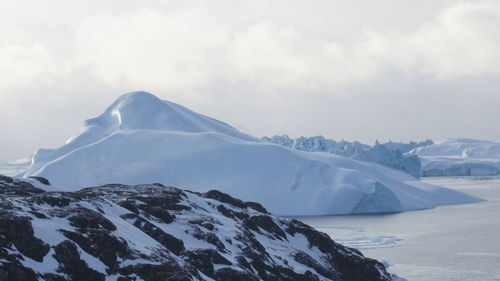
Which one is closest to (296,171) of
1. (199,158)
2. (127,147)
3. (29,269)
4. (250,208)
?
(199,158)

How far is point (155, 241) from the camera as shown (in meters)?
34.8

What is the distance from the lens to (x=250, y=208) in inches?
2069

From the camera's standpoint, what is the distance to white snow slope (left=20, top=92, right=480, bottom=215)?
10450 cm

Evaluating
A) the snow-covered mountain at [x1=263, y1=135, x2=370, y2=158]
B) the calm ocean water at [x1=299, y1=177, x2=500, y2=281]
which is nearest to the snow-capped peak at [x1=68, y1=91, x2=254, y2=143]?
the snow-covered mountain at [x1=263, y1=135, x2=370, y2=158]

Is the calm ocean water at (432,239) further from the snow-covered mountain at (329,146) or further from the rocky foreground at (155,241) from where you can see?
the snow-covered mountain at (329,146)

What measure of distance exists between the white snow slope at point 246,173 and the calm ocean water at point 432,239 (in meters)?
5.56

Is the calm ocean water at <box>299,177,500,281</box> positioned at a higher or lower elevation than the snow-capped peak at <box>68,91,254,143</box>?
lower

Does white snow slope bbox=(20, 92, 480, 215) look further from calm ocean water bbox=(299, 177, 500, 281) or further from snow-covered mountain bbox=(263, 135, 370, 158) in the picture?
snow-covered mountain bbox=(263, 135, 370, 158)

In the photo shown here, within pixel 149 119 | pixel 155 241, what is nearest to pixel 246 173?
pixel 149 119

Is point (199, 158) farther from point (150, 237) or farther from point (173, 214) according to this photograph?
point (150, 237)

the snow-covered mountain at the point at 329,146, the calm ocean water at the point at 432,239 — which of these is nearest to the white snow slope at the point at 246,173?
the calm ocean water at the point at 432,239

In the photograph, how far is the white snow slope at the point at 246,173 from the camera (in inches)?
4114

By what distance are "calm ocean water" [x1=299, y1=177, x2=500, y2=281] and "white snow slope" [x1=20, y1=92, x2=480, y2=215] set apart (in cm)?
556

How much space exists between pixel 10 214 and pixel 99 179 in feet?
289
